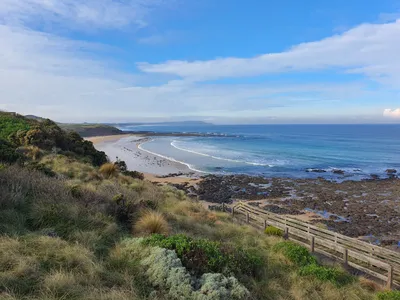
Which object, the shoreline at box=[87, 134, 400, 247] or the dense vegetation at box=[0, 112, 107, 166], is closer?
the dense vegetation at box=[0, 112, 107, 166]

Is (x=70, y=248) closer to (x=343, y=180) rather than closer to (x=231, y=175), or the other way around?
(x=231, y=175)

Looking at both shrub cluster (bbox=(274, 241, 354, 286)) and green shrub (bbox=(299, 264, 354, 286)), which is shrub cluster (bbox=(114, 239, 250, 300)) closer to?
green shrub (bbox=(299, 264, 354, 286))

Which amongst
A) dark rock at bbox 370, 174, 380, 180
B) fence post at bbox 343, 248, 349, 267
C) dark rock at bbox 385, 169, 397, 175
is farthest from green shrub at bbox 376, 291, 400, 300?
dark rock at bbox 385, 169, 397, 175

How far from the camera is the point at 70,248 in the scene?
514 cm

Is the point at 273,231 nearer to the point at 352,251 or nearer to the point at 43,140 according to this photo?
the point at 352,251

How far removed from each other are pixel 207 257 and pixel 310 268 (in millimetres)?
3007

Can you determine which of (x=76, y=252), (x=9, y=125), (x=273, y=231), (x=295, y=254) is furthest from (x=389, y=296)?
(x=9, y=125)

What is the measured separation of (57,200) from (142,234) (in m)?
2.20

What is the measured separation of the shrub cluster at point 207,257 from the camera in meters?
5.43

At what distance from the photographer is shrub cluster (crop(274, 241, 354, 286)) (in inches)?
275

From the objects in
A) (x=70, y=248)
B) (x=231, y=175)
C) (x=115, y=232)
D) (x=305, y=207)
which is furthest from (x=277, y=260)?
(x=231, y=175)

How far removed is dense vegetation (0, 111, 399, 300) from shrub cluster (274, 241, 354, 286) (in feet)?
→ 0.09

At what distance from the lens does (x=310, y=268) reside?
7180 mm

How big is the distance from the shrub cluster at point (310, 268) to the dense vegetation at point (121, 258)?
3 cm
